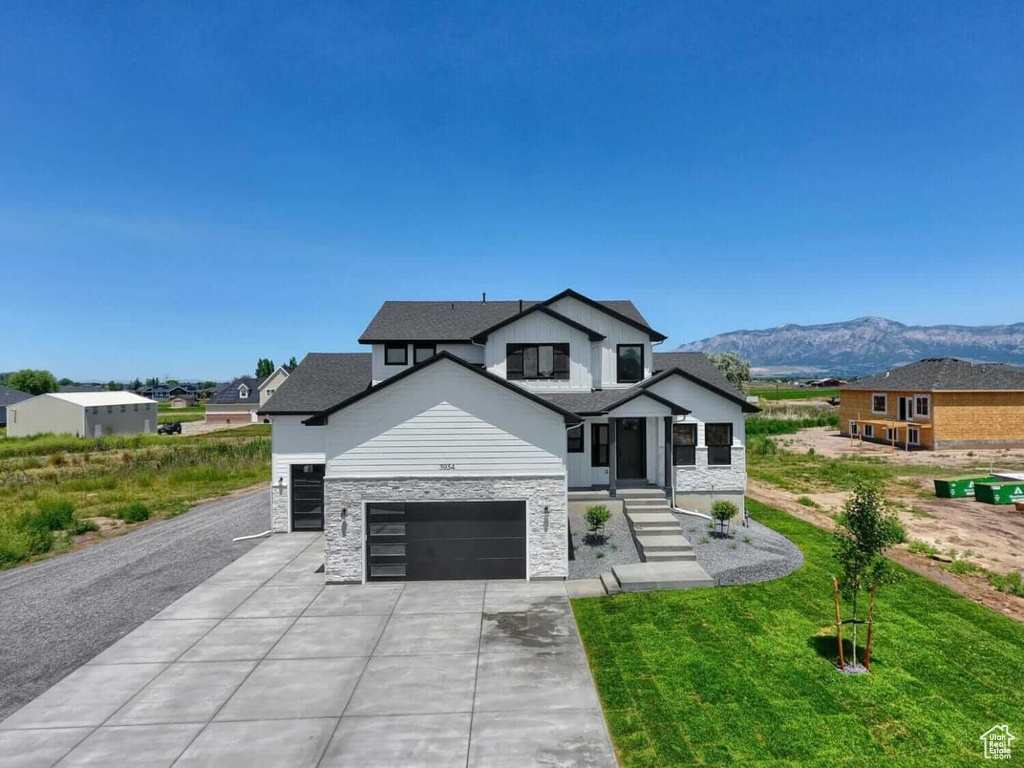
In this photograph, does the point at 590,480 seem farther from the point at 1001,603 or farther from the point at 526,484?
the point at 1001,603

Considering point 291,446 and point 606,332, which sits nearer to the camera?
point 291,446

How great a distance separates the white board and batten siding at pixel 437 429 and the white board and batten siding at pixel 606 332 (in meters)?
7.84

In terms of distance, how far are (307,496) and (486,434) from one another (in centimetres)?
966

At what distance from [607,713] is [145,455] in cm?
4602

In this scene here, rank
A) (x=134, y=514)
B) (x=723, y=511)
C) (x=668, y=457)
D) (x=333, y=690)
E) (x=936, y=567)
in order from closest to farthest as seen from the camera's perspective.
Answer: (x=333, y=690) → (x=936, y=567) → (x=723, y=511) → (x=668, y=457) → (x=134, y=514)

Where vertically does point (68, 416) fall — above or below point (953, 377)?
below

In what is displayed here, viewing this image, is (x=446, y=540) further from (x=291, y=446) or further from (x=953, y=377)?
(x=953, y=377)

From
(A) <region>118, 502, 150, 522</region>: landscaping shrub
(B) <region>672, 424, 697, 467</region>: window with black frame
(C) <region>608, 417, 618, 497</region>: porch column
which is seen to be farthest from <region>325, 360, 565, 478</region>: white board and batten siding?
(A) <region>118, 502, 150, 522</region>: landscaping shrub

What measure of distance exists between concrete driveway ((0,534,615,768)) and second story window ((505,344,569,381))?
30.9 ft

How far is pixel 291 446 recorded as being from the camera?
20.2m

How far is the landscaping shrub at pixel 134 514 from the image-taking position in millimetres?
23438

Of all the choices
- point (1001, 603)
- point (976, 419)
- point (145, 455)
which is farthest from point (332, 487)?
point (976, 419)

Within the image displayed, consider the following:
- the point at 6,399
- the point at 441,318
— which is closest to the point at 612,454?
the point at 441,318

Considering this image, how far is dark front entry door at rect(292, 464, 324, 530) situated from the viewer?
20453mm
